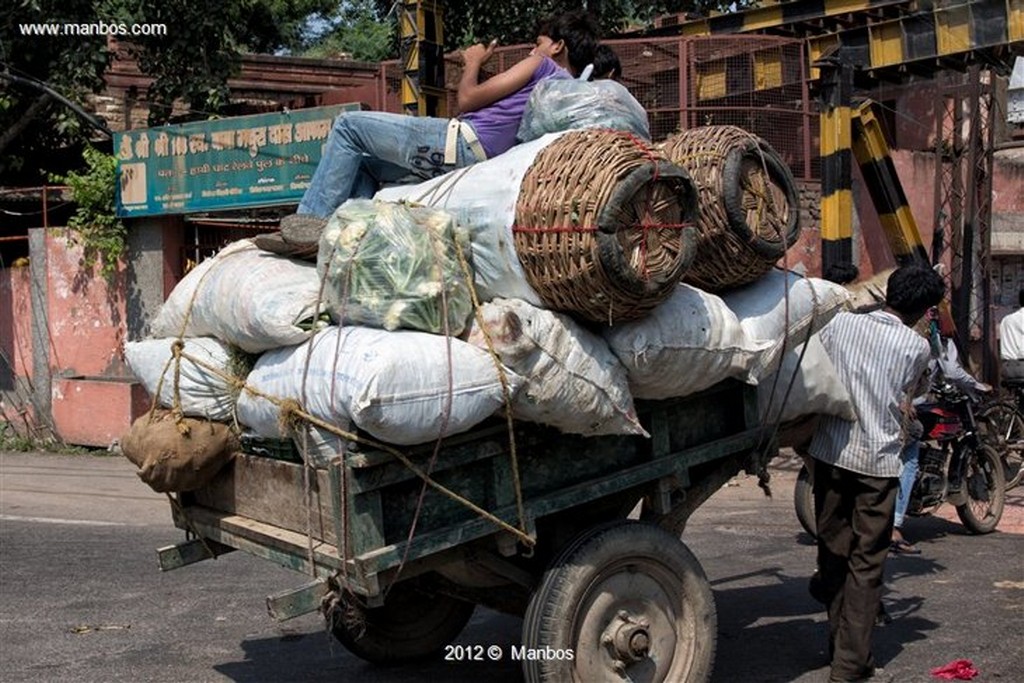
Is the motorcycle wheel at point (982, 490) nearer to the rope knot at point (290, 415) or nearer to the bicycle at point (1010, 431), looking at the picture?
the bicycle at point (1010, 431)

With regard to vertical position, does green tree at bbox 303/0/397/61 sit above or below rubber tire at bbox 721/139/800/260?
above

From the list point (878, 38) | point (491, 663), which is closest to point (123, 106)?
point (878, 38)

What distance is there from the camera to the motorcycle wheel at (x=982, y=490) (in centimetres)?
809

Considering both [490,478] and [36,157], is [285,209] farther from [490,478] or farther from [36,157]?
[490,478]

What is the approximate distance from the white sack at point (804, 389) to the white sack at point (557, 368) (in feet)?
2.83

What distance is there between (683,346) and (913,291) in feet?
4.85

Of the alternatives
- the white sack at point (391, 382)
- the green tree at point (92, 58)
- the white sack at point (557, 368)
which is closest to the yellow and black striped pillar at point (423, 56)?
the green tree at point (92, 58)

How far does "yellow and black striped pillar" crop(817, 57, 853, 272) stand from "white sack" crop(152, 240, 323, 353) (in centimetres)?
759

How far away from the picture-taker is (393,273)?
381cm

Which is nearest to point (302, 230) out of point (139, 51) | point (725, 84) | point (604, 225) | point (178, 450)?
point (178, 450)

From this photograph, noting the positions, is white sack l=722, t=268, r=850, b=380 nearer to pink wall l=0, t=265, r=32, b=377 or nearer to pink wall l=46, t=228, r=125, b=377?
pink wall l=46, t=228, r=125, b=377

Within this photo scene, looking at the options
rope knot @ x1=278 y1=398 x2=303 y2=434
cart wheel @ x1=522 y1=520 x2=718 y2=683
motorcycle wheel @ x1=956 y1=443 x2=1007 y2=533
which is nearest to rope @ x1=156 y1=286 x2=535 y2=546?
rope knot @ x1=278 y1=398 x2=303 y2=434

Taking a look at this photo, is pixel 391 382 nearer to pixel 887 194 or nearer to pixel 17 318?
pixel 887 194

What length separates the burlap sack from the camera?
13.5 ft
